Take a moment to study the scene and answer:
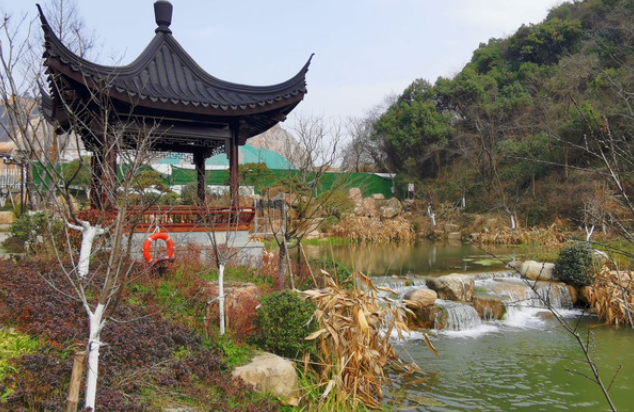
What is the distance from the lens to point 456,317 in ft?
26.5

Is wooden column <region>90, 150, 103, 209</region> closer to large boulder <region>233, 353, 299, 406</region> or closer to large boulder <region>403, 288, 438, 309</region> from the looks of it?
large boulder <region>233, 353, 299, 406</region>

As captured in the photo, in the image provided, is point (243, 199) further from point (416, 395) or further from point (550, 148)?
point (416, 395)

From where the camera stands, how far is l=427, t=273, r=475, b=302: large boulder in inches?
353

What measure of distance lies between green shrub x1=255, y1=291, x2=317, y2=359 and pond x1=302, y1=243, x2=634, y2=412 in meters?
0.73

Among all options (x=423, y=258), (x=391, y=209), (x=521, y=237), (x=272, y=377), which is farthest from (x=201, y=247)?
(x=391, y=209)

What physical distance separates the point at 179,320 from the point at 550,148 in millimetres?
18006

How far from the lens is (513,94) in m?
25.4

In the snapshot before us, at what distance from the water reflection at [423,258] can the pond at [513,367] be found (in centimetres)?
280

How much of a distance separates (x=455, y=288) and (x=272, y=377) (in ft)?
18.4

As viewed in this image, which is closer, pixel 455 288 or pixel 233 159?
pixel 233 159

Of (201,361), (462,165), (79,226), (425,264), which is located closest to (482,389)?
(201,361)

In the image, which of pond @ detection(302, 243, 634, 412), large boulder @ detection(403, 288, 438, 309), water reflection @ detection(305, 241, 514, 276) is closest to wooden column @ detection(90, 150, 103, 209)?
pond @ detection(302, 243, 634, 412)

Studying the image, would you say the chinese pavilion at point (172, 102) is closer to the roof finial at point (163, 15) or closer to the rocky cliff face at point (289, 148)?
the roof finial at point (163, 15)

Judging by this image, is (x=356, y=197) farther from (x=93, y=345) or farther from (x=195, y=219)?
(x=93, y=345)
